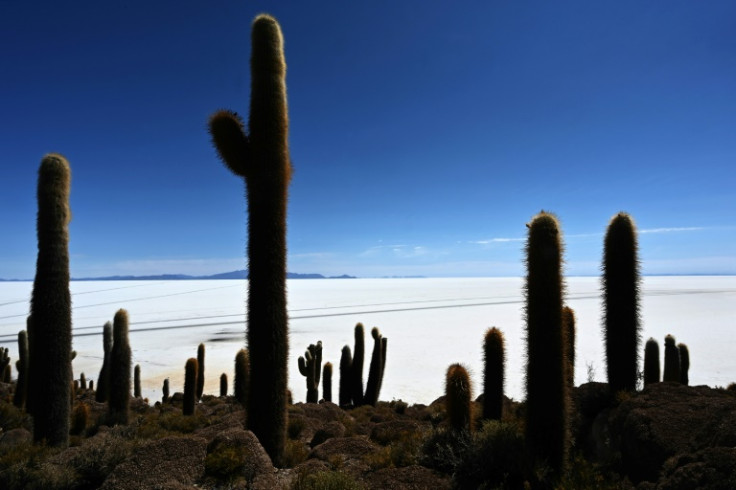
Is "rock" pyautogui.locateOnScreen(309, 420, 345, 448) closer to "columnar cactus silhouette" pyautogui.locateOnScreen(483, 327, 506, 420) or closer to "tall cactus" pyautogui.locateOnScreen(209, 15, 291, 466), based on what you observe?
"tall cactus" pyautogui.locateOnScreen(209, 15, 291, 466)

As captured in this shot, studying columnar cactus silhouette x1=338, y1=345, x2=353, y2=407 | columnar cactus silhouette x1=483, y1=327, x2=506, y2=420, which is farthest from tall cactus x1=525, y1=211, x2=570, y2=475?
columnar cactus silhouette x1=338, y1=345, x2=353, y2=407

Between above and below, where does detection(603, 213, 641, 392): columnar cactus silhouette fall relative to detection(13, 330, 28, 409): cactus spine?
above

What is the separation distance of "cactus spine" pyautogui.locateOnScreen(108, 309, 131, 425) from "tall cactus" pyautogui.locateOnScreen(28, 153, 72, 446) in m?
3.36

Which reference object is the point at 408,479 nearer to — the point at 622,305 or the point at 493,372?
the point at 493,372

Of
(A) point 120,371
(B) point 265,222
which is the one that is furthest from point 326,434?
(A) point 120,371

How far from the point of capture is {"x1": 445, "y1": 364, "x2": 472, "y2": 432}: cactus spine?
23.9 feet

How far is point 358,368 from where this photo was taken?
656 inches

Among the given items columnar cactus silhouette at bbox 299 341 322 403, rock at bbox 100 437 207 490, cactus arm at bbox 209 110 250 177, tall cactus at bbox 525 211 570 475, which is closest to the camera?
rock at bbox 100 437 207 490

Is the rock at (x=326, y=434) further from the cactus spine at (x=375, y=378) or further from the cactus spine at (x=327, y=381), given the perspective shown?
the cactus spine at (x=327, y=381)

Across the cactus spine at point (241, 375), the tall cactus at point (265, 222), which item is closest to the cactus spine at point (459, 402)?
the tall cactus at point (265, 222)

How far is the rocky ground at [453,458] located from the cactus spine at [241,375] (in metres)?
6.25

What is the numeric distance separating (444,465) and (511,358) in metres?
22.8

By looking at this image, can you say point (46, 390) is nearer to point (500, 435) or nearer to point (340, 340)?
point (500, 435)

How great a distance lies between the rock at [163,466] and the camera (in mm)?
4949
